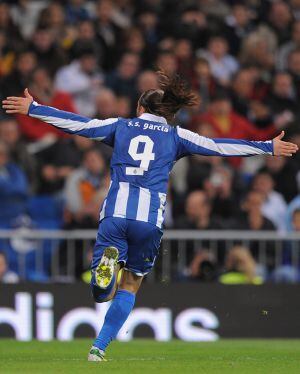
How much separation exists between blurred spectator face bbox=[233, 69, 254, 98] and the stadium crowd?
0.02 metres

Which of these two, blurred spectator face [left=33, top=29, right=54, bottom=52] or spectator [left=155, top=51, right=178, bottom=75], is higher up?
blurred spectator face [left=33, top=29, right=54, bottom=52]

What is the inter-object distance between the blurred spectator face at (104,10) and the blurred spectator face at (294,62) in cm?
296

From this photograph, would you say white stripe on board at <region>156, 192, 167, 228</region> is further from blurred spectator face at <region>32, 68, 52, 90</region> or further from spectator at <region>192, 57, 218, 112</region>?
spectator at <region>192, 57, 218, 112</region>

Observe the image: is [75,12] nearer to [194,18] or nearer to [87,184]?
[194,18]

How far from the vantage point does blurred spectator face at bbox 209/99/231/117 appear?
693 inches

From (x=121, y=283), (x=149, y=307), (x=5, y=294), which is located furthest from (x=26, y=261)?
(x=121, y=283)

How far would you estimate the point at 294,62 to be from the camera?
1934 centimetres

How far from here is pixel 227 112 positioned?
17.7 metres

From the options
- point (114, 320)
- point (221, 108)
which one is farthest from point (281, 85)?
point (114, 320)

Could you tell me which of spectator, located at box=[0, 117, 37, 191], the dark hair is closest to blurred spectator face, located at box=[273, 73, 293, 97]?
spectator, located at box=[0, 117, 37, 191]

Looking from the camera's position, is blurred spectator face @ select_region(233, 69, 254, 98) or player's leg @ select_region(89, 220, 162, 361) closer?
player's leg @ select_region(89, 220, 162, 361)

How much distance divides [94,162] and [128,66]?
2.50 metres

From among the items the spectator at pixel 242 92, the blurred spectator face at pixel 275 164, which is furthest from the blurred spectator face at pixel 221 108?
the blurred spectator face at pixel 275 164

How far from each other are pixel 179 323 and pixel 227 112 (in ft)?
13.0
